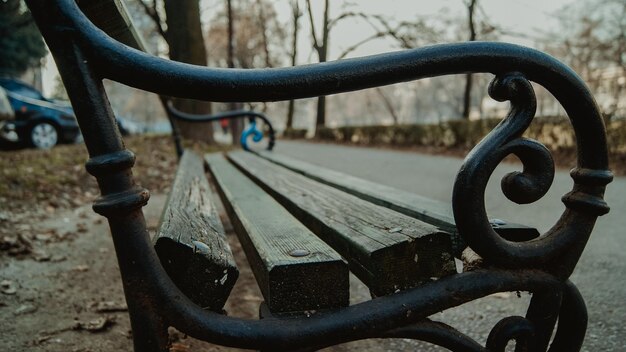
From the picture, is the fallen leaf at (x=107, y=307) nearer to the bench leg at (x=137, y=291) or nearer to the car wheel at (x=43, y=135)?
the bench leg at (x=137, y=291)

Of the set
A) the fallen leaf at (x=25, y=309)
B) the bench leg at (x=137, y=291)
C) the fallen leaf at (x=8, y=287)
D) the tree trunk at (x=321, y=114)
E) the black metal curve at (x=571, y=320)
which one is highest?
the tree trunk at (x=321, y=114)

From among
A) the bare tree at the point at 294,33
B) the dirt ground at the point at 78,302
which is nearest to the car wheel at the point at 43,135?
the dirt ground at the point at 78,302

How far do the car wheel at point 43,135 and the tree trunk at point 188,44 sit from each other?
3681 mm

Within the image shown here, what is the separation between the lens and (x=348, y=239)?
3.13 ft

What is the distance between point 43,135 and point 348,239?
10357 millimetres

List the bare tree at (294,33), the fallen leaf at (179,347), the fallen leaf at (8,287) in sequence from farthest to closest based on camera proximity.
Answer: the bare tree at (294,33) → the fallen leaf at (8,287) → the fallen leaf at (179,347)

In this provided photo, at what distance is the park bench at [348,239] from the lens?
2.51 ft

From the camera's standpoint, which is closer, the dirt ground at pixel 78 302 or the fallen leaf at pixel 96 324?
the dirt ground at pixel 78 302

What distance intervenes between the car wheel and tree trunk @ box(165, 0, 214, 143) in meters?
3.68

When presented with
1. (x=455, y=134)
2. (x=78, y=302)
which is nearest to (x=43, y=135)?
(x=78, y=302)

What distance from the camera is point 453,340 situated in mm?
902

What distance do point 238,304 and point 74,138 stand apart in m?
10.0

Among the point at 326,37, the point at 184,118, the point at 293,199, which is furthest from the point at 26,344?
the point at 326,37

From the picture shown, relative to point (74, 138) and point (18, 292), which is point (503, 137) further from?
point (74, 138)
